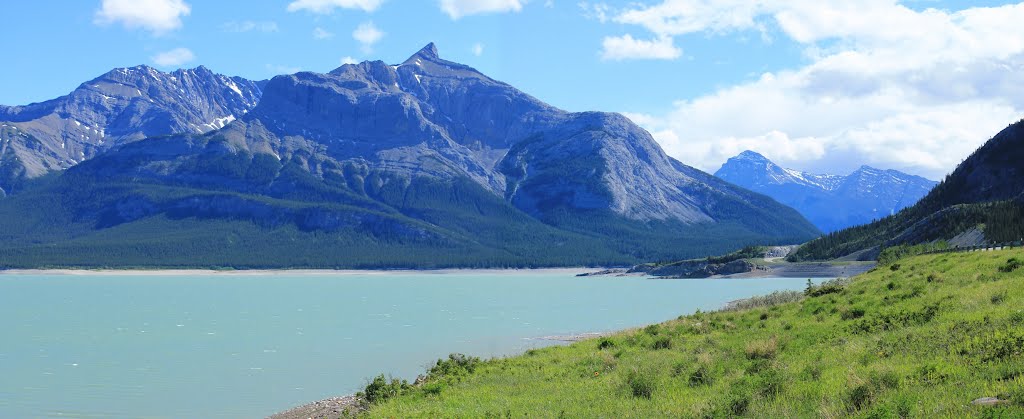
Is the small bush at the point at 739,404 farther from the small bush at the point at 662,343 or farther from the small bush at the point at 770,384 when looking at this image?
the small bush at the point at 662,343

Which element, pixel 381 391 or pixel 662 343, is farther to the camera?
pixel 662 343

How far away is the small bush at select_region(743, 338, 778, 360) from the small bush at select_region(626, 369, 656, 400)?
5069 mm

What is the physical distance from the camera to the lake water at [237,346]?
4481 cm

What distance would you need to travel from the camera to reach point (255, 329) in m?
86.9

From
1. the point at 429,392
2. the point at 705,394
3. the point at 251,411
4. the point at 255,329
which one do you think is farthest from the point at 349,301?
the point at 705,394

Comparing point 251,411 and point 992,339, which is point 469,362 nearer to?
point 251,411

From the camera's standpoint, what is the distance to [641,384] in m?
26.6

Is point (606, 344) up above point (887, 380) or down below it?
below

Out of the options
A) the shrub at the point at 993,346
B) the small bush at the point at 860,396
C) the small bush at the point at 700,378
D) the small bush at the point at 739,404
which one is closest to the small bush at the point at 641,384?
the small bush at the point at 700,378

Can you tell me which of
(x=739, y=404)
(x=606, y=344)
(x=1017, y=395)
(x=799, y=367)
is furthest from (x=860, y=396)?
(x=606, y=344)

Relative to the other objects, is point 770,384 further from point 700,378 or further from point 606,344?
point 606,344

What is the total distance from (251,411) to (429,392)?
13254 mm

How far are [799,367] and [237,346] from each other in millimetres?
55431

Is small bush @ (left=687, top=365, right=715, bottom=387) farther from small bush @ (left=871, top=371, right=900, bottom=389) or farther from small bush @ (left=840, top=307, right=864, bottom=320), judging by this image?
small bush @ (left=840, top=307, right=864, bottom=320)
